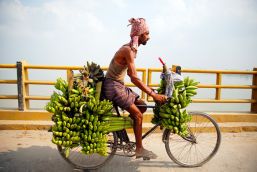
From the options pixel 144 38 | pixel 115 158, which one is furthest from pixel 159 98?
pixel 115 158

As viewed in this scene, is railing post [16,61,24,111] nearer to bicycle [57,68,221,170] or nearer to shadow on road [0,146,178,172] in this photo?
shadow on road [0,146,178,172]

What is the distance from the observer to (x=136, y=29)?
9.99 feet

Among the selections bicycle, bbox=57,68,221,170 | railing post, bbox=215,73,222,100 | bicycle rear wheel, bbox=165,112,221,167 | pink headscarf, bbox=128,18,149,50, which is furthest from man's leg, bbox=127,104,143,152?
railing post, bbox=215,73,222,100

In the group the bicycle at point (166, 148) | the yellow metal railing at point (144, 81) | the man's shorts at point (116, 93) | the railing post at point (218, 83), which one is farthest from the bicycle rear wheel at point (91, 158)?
the railing post at point (218, 83)

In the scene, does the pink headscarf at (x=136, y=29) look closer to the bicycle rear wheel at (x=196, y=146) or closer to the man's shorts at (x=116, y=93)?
the man's shorts at (x=116, y=93)

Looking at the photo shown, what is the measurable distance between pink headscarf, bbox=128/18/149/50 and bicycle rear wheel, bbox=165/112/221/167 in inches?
53.1

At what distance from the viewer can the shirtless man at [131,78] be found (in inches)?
119

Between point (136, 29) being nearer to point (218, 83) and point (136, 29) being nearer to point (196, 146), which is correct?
point (196, 146)

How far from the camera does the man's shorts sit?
3.17 meters

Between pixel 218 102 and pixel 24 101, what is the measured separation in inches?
182

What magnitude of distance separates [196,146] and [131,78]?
7.53 ft

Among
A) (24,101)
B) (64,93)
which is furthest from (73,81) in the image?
(24,101)

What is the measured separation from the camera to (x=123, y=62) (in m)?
3.11

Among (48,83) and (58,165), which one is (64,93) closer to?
(58,165)
